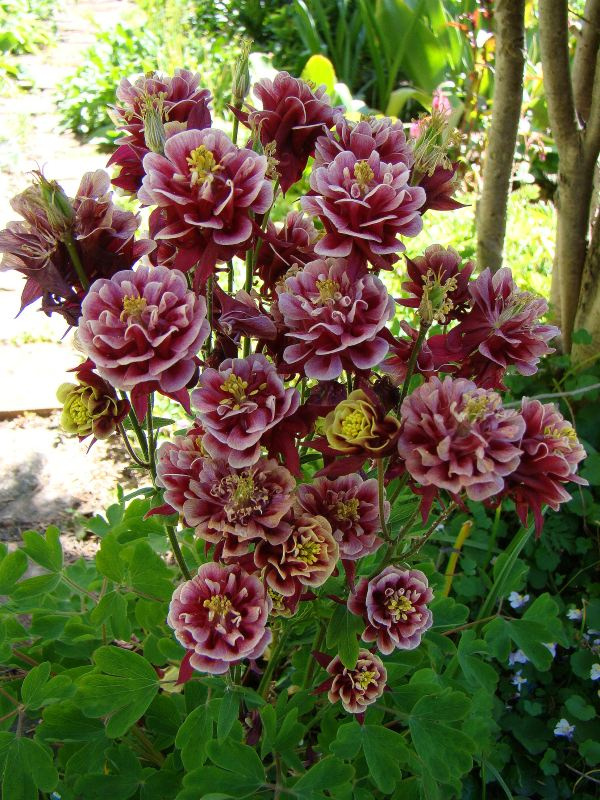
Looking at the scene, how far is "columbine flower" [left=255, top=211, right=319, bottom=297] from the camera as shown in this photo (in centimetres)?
116

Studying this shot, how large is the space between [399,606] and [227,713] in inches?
12.1

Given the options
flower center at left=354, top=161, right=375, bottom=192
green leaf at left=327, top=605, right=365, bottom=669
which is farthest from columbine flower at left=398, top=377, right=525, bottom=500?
green leaf at left=327, top=605, right=365, bottom=669

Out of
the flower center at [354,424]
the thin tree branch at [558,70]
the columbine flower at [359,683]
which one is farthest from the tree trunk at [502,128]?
the columbine flower at [359,683]

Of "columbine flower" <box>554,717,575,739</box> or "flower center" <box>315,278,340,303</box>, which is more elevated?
"flower center" <box>315,278,340,303</box>

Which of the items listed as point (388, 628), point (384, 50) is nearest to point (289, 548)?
point (388, 628)

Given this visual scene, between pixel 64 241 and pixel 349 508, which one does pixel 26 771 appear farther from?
pixel 64 241

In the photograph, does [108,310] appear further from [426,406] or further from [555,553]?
[555,553]

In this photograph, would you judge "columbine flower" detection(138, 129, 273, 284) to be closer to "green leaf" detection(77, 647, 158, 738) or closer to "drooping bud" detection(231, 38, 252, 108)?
"drooping bud" detection(231, 38, 252, 108)

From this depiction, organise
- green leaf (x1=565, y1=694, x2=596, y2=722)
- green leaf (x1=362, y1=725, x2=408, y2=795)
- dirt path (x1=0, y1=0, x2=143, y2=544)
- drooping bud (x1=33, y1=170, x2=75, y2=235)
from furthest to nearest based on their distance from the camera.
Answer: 1. dirt path (x1=0, y1=0, x2=143, y2=544)
2. green leaf (x1=565, y1=694, x2=596, y2=722)
3. green leaf (x1=362, y1=725, x2=408, y2=795)
4. drooping bud (x1=33, y1=170, x2=75, y2=235)

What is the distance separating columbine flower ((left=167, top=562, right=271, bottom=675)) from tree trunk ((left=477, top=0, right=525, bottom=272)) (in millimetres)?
2046

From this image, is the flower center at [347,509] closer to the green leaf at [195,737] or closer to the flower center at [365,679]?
the flower center at [365,679]

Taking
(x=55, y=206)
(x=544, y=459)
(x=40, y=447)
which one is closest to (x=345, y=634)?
(x=544, y=459)

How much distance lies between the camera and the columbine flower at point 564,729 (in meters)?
1.91

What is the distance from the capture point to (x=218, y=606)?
39.2 inches
